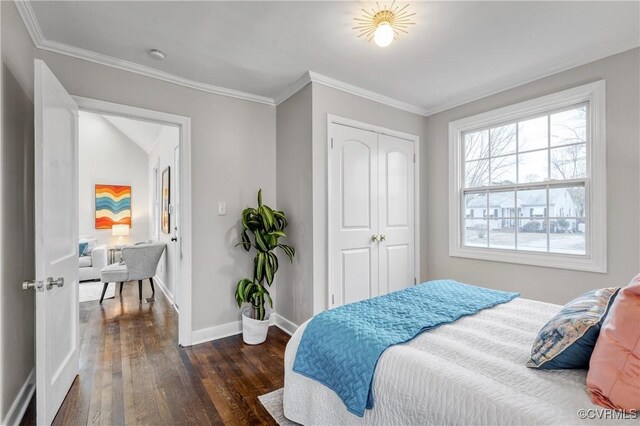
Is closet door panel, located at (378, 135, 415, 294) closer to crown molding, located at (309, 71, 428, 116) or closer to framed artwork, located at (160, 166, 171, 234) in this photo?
crown molding, located at (309, 71, 428, 116)

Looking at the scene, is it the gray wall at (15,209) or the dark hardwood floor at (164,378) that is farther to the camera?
the dark hardwood floor at (164,378)

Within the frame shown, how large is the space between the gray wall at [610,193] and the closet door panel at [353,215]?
1.13m

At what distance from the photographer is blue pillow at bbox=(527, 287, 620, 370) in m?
1.06

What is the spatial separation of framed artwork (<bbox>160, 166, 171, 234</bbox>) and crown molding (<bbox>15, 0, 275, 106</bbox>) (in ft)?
6.37

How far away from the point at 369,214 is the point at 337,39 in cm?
167

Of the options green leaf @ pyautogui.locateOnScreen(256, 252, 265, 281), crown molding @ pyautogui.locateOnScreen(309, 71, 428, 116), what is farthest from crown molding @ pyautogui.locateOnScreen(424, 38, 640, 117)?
green leaf @ pyautogui.locateOnScreen(256, 252, 265, 281)

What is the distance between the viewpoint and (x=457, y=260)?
138 inches

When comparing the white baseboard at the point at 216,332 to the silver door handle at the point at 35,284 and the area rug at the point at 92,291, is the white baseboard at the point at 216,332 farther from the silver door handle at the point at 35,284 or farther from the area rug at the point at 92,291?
the area rug at the point at 92,291

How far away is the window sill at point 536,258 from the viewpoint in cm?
250

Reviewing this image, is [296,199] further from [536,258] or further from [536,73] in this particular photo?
[536,73]

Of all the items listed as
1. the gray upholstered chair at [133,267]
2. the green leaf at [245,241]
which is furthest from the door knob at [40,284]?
the gray upholstered chair at [133,267]

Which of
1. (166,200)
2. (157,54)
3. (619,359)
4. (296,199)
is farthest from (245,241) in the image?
(619,359)

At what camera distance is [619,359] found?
0.91m

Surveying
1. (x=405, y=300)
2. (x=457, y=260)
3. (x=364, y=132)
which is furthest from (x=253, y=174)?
(x=457, y=260)
